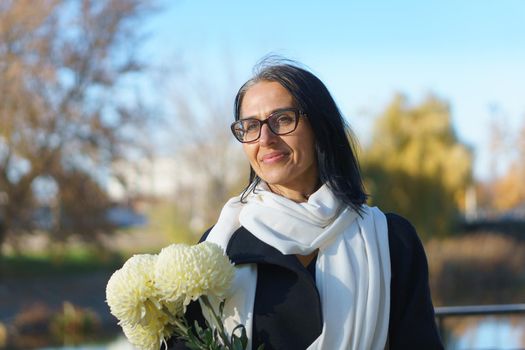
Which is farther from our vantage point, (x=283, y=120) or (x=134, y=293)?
(x=283, y=120)

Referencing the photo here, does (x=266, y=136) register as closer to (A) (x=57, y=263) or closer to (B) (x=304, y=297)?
(B) (x=304, y=297)

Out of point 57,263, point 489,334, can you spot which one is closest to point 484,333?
point 489,334

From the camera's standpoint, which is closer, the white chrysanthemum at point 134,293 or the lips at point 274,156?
the white chrysanthemum at point 134,293

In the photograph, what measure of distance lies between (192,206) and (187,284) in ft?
61.1

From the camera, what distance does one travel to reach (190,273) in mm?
1356

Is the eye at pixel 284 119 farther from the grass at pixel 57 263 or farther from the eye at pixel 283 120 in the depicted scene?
the grass at pixel 57 263

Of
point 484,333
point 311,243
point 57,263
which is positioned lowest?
point 57,263

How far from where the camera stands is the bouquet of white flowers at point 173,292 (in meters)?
1.36

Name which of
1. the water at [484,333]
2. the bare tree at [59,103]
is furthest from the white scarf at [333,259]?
the bare tree at [59,103]

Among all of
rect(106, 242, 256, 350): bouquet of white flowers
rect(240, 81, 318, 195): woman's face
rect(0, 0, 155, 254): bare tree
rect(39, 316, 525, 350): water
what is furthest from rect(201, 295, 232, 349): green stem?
rect(0, 0, 155, 254): bare tree

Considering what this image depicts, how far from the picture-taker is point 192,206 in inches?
783

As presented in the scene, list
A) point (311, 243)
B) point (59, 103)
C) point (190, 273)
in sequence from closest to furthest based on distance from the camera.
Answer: point (190, 273), point (311, 243), point (59, 103)

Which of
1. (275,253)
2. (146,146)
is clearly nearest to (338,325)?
(275,253)

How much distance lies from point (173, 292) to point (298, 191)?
353 millimetres
